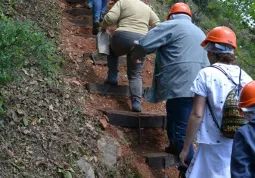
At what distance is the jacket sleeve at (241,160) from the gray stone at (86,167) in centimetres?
233

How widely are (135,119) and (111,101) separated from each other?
0.69 meters

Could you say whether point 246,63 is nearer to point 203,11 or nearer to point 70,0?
point 203,11

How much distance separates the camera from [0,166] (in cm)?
385

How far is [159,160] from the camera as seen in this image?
17.3 feet

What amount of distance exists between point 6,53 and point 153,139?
246 cm

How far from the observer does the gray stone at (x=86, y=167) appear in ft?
14.6

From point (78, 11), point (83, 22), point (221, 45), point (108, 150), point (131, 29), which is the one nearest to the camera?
point (221, 45)

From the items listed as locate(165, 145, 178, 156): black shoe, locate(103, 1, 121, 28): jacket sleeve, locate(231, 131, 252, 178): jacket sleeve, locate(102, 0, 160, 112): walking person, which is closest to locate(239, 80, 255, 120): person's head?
locate(231, 131, 252, 178): jacket sleeve

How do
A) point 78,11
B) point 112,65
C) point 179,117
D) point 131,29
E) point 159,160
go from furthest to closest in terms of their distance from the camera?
point 78,11, point 112,65, point 131,29, point 159,160, point 179,117

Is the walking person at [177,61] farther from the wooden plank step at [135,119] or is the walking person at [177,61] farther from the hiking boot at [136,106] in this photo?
the hiking boot at [136,106]

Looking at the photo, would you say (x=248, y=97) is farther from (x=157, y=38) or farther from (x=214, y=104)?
(x=157, y=38)

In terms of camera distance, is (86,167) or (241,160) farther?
(86,167)

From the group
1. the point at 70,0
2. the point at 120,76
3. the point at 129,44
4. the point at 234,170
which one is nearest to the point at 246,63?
the point at 70,0

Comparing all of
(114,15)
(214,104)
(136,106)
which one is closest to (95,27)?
(114,15)
